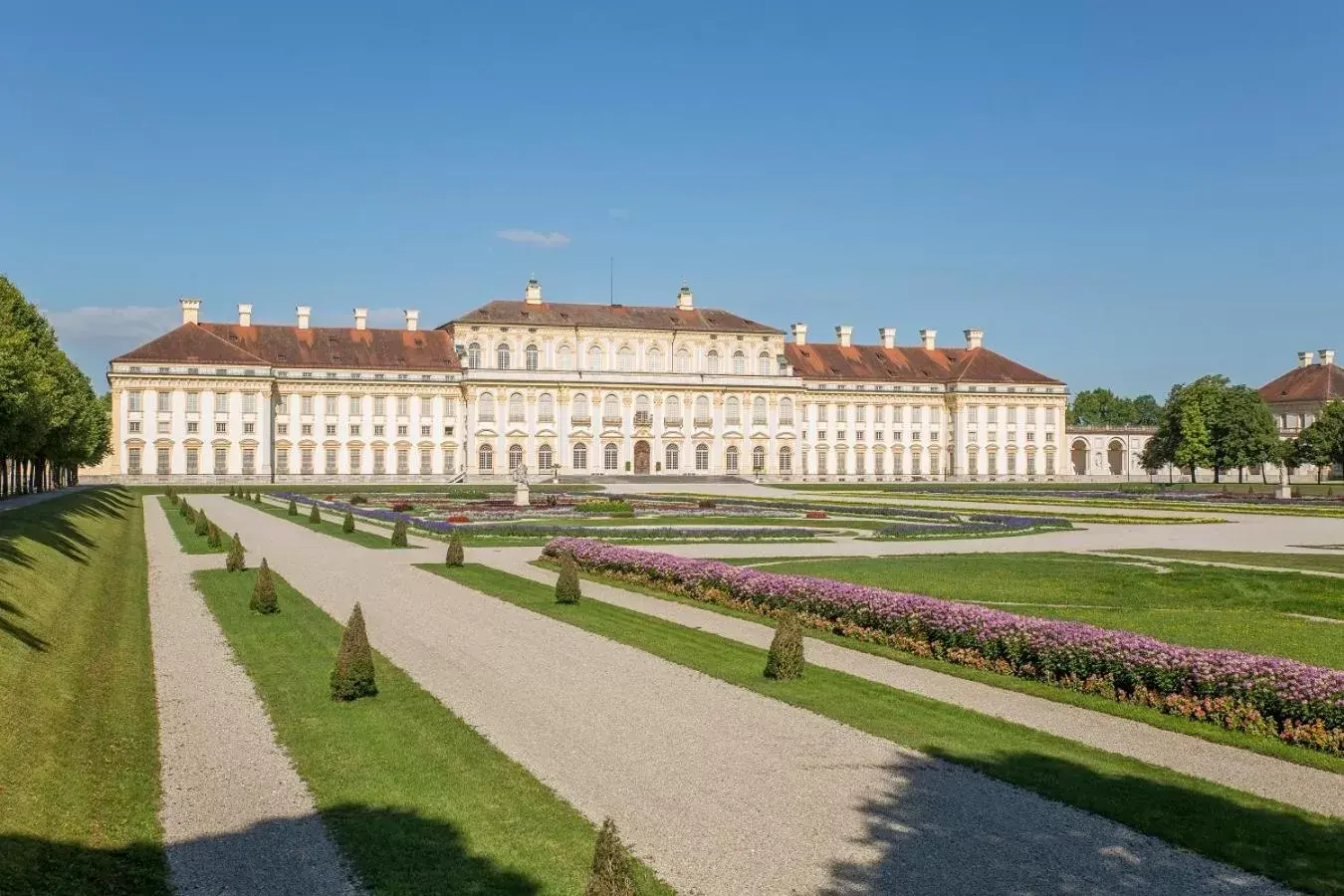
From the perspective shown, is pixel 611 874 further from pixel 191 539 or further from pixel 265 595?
pixel 191 539

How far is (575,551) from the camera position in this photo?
26453 mm

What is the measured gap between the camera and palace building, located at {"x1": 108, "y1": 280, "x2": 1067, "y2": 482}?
80750 mm

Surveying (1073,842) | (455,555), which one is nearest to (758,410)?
(455,555)

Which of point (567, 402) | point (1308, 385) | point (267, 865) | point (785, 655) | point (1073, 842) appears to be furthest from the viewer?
point (1308, 385)

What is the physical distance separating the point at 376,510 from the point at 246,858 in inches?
1555

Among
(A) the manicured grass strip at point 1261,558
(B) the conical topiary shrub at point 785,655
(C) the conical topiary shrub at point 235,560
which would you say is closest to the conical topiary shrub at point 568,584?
(B) the conical topiary shrub at point 785,655

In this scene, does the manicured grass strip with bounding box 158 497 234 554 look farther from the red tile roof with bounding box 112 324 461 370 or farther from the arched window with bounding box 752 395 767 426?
the arched window with bounding box 752 395 767 426

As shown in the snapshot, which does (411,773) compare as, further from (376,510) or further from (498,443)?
(498,443)

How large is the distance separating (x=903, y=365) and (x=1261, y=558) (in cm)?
7161

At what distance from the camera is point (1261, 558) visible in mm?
26156

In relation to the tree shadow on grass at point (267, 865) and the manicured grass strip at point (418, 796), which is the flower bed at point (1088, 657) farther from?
the tree shadow on grass at point (267, 865)

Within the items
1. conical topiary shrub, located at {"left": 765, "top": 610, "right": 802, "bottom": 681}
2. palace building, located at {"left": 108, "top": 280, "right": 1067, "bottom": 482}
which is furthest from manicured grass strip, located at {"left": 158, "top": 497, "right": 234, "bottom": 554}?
palace building, located at {"left": 108, "top": 280, "right": 1067, "bottom": 482}

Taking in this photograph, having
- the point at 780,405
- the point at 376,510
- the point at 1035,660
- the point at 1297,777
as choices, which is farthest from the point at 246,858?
the point at 780,405

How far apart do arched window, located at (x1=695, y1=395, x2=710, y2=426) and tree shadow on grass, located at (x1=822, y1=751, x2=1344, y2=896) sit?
8109 centimetres
